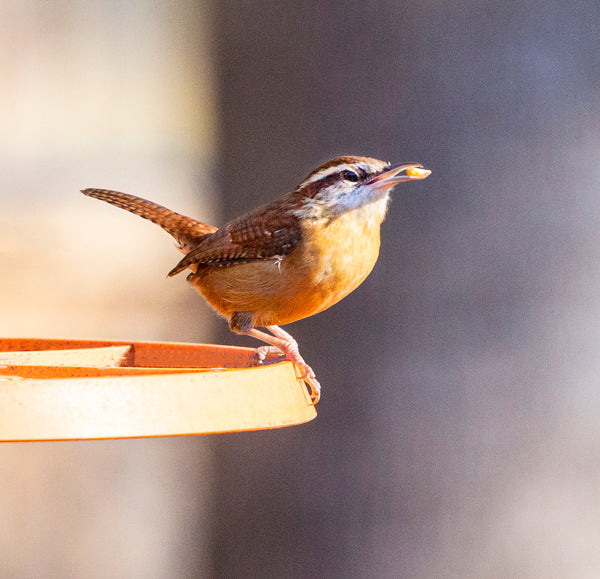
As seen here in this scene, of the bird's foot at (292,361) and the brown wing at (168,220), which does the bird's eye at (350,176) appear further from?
the brown wing at (168,220)

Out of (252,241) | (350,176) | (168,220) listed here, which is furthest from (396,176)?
(168,220)

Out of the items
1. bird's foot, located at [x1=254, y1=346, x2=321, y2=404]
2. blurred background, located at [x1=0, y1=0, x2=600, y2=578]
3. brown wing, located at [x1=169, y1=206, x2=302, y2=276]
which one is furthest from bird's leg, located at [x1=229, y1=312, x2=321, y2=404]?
blurred background, located at [x1=0, y1=0, x2=600, y2=578]

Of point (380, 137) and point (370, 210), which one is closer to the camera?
point (370, 210)

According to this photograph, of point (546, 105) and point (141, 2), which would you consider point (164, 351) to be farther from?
point (141, 2)

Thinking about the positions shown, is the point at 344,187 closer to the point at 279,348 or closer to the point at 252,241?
the point at 252,241

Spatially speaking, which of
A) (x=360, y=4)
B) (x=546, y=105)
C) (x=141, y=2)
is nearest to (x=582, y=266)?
(x=546, y=105)

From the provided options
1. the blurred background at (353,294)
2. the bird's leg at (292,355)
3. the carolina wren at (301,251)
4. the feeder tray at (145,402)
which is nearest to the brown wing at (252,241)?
the carolina wren at (301,251)

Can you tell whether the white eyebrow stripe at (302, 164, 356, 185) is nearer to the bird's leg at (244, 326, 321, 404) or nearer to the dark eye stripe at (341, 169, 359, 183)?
the dark eye stripe at (341, 169, 359, 183)
